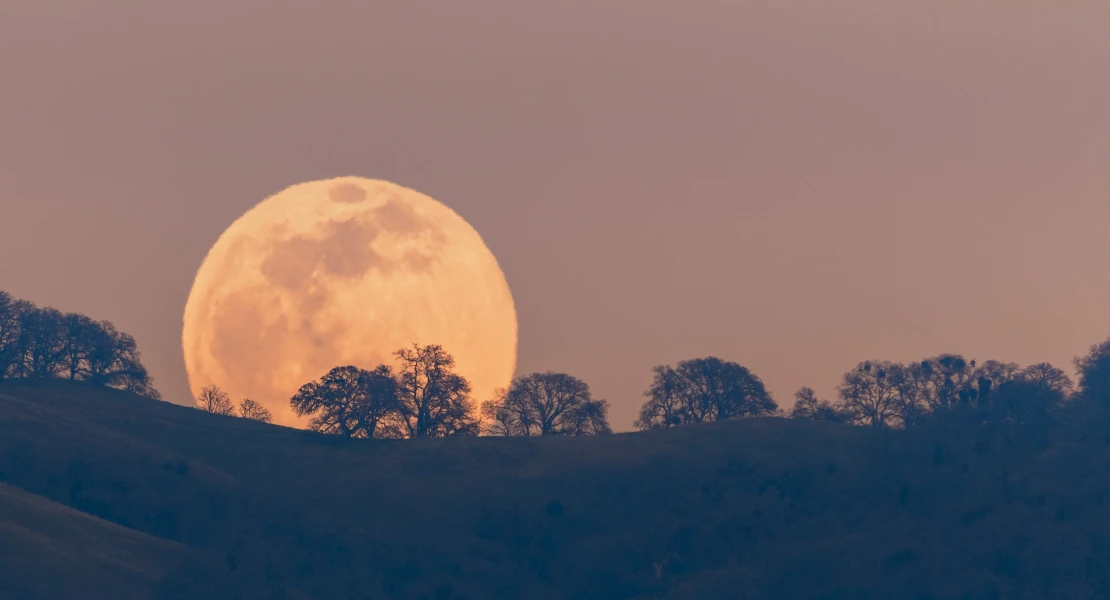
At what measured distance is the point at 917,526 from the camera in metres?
198

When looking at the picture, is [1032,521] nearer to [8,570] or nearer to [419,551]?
[419,551]

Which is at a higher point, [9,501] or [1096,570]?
[9,501]

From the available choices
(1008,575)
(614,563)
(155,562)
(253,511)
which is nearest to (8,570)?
(155,562)

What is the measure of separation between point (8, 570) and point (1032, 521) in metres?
116

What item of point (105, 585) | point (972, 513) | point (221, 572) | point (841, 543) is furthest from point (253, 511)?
point (972, 513)

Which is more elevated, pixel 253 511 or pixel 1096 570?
pixel 253 511

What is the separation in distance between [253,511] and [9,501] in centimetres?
3215

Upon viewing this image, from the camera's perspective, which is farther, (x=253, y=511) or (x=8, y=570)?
(x=253, y=511)

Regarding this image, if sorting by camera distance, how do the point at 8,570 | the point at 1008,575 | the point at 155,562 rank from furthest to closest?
the point at 1008,575, the point at 155,562, the point at 8,570

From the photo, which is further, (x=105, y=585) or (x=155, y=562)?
(x=155, y=562)

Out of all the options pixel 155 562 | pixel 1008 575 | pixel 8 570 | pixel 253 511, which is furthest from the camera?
pixel 253 511

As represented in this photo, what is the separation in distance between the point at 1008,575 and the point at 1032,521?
13.2 meters

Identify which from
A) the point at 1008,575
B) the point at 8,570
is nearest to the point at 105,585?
the point at 8,570

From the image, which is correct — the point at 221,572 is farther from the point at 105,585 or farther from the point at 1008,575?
the point at 1008,575
